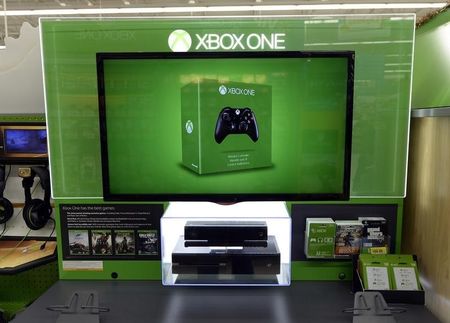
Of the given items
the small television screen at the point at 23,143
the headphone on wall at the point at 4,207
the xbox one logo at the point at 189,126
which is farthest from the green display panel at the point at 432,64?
the headphone on wall at the point at 4,207

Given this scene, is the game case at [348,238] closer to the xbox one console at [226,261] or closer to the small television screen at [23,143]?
the xbox one console at [226,261]

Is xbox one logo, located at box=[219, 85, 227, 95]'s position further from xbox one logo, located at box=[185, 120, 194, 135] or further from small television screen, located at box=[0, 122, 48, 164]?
small television screen, located at box=[0, 122, 48, 164]

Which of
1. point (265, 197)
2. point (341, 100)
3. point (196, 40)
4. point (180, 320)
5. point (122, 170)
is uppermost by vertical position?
point (196, 40)

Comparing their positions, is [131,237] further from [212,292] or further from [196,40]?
[196,40]

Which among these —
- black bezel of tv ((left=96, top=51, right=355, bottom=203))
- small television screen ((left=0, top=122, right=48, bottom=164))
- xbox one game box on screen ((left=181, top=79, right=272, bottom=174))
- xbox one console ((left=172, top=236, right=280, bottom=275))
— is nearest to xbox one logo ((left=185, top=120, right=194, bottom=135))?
xbox one game box on screen ((left=181, top=79, right=272, bottom=174))

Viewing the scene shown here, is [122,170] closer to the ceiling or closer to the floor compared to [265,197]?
closer to the ceiling

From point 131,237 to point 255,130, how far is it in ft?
2.60

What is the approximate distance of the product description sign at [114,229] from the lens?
66.5 inches

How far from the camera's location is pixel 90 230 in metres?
1.70

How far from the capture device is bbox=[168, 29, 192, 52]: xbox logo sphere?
1585mm

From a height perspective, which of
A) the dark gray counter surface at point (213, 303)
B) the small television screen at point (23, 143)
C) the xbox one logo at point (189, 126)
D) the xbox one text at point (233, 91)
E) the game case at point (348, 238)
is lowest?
the dark gray counter surface at point (213, 303)

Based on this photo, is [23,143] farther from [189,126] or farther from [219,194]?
[219,194]

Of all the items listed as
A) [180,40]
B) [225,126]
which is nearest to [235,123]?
[225,126]

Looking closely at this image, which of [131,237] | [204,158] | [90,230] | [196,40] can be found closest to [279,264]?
[204,158]
